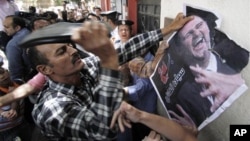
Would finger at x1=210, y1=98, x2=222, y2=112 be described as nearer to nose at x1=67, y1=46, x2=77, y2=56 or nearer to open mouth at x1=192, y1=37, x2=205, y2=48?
open mouth at x1=192, y1=37, x2=205, y2=48

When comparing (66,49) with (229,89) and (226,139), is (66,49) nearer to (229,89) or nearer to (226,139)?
(229,89)

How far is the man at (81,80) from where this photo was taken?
91cm

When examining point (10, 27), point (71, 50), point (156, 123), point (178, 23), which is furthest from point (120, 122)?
point (10, 27)

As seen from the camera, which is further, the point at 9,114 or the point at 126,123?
the point at 9,114

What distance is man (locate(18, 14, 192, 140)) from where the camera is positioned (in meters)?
0.91

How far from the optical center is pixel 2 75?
216 centimetres

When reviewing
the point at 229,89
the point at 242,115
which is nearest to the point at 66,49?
the point at 229,89

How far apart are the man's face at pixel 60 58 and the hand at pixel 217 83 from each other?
2.06 feet

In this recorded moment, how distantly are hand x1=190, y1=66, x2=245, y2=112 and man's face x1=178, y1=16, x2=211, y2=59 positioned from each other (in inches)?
3.5

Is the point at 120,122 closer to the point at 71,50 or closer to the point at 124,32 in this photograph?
the point at 71,50

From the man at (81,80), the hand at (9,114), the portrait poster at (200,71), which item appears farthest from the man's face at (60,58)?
the hand at (9,114)

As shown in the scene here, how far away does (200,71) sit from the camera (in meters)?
1.26

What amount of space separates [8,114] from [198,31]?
62.9 inches

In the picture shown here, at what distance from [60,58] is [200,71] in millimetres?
704
